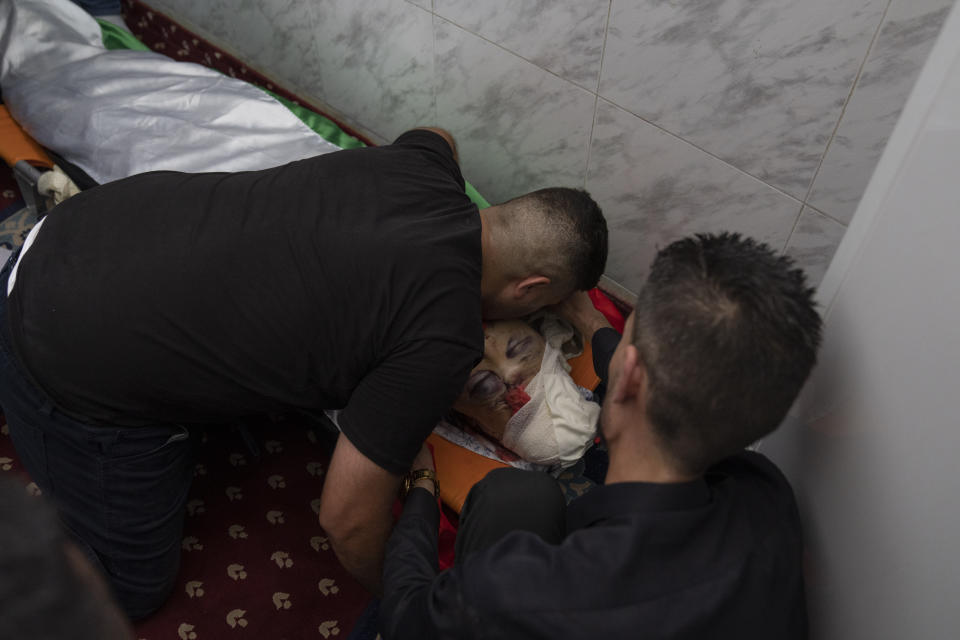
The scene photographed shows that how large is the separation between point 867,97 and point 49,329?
5.11ft

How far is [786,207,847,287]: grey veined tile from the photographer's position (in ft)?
5.05

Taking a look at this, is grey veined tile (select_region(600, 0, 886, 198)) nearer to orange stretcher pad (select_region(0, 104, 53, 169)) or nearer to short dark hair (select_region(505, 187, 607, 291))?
short dark hair (select_region(505, 187, 607, 291))

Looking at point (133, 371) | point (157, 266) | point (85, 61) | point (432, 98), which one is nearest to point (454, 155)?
point (432, 98)

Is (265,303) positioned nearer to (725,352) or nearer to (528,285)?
(528,285)

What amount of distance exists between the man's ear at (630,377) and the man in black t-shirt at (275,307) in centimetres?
36

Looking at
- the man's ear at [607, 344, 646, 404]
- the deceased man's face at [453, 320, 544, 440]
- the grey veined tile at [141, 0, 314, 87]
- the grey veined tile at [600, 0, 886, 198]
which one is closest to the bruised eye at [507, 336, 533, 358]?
the deceased man's face at [453, 320, 544, 440]

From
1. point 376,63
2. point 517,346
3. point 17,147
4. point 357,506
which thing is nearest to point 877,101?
point 517,346

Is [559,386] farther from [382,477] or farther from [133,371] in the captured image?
[133,371]

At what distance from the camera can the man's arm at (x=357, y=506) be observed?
1.29 meters

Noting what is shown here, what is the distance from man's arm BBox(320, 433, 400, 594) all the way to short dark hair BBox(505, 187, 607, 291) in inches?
20.7

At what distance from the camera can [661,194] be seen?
1.77m

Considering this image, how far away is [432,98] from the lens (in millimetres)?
2143

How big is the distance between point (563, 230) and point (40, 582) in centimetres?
108

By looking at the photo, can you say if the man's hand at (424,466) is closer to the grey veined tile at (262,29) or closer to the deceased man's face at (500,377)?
the deceased man's face at (500,377)
